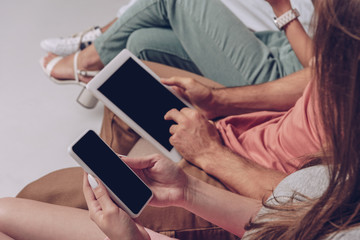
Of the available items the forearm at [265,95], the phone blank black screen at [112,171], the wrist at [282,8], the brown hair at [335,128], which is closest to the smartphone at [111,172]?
the phone blank black screen at [112,171]

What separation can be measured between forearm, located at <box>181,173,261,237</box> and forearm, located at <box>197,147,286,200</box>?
1.8 inches

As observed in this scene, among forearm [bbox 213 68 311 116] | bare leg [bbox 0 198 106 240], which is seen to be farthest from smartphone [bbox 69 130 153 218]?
forearm [bbox 213 68 311 116]

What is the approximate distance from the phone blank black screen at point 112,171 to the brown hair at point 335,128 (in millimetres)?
225

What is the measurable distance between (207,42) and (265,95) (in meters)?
0.22

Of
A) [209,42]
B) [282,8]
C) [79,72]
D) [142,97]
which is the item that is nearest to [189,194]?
[142,97]

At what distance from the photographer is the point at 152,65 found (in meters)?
0.97

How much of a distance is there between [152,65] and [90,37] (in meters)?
0.53

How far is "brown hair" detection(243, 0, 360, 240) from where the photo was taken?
425 millimetres

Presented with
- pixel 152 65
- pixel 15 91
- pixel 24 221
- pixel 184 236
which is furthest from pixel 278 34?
pixel 15 91

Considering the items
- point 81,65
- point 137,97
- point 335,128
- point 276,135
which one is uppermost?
point 81,65

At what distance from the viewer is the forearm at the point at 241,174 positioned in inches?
28.2

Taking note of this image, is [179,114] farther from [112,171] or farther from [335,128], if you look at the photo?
[335,128]

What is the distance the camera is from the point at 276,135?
0.77m

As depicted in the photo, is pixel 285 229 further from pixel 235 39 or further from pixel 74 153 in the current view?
pixel 235 39
